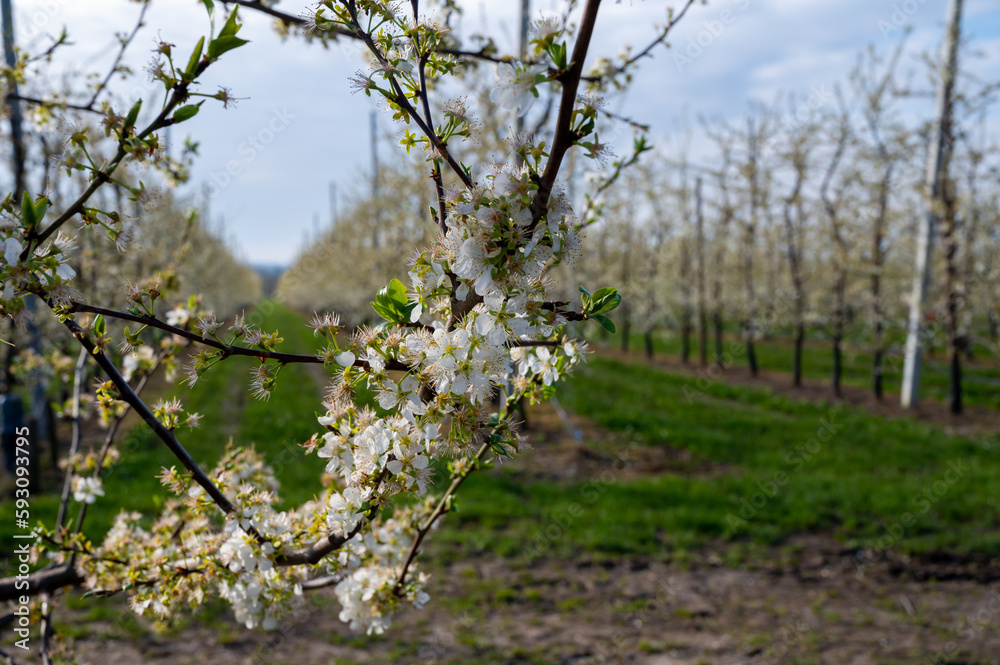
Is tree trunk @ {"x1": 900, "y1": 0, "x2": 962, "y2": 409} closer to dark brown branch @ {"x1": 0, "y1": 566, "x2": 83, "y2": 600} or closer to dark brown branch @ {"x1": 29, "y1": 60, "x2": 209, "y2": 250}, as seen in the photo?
dark brown branch @ {"x1": 29, "y1": 60, "x2": 209, "y2": 250}

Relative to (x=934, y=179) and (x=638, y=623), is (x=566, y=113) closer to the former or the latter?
(x=638, y=623)

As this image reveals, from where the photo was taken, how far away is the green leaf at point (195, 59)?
1051mm

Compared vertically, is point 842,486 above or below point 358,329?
below

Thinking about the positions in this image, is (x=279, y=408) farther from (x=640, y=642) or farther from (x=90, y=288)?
(x=640, y=642)

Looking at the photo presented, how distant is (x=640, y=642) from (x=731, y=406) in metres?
7.88

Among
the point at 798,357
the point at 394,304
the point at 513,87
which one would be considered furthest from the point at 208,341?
the point at 798,357

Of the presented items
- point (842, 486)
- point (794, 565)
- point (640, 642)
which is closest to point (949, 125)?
point (842, 486)

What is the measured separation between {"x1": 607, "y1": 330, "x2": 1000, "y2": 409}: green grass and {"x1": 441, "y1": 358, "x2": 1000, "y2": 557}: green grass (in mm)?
3367

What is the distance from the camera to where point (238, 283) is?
4856 cm

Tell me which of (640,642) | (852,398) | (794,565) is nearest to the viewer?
(640,642)

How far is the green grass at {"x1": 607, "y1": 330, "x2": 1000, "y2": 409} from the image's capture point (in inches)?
503

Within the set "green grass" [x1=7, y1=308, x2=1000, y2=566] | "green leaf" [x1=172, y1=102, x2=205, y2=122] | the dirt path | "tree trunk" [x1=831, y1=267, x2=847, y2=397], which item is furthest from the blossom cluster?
"tree trunk" [x1=831, y1=267, x2=847, y2=397]

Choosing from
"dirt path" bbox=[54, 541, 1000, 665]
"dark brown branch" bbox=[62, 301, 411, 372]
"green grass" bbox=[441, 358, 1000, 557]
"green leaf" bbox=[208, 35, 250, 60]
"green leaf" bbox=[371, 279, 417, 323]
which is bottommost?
"dirt path" bbox=[54, 541, 1000, 665]

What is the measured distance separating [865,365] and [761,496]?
38.3 ft
